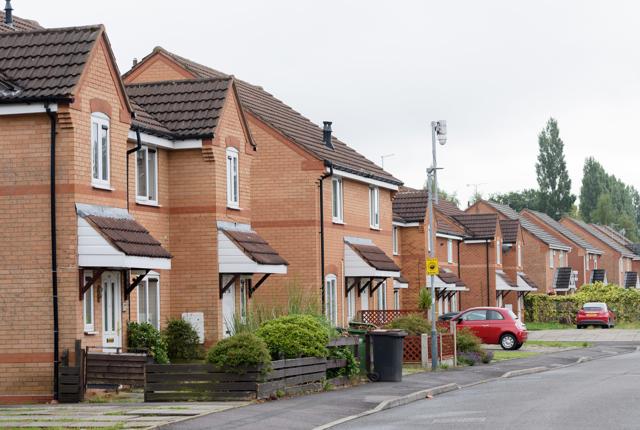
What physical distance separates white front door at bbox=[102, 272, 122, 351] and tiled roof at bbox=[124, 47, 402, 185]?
477 inches

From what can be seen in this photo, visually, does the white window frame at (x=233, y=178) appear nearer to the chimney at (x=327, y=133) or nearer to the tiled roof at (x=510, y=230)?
the chimney at (x=327, y=133)

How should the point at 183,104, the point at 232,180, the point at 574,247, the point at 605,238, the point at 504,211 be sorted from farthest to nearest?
the point at 605,238
the point at 574,247
the point at 504,211
the point at 232,180
the point at 183,104

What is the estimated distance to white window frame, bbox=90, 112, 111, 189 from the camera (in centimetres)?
2497

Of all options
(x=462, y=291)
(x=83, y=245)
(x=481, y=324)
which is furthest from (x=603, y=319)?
(x=83, y=245)

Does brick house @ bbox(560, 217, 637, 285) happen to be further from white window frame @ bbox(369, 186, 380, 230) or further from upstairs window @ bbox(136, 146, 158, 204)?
upstairs window @ bbox(136, 146, 158, 204)

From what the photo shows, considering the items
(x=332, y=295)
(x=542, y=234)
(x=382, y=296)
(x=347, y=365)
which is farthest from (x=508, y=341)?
(x=542, y=234)

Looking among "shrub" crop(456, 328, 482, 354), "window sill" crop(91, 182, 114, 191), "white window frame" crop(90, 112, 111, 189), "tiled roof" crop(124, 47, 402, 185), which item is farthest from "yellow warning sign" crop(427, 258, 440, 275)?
"white window frame" crop(90, 112, 111, 189)

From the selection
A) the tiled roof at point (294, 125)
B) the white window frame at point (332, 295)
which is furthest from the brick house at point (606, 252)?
the white window frame at point (332, 295)

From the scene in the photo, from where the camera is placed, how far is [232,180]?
32281 mm

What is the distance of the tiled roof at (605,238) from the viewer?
115 metres

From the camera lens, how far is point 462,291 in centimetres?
7000

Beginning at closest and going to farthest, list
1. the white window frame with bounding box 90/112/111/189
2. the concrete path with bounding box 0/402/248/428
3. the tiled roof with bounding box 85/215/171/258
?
1. the concrete path with bounding box 0/402/248/428
2. the tiled roof with bounding box 85/215/171/258
3. the white window frame with bounding box 90/112/111/189

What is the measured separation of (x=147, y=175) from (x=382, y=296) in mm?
16931

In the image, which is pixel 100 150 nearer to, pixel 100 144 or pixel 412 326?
pixel 100 144
